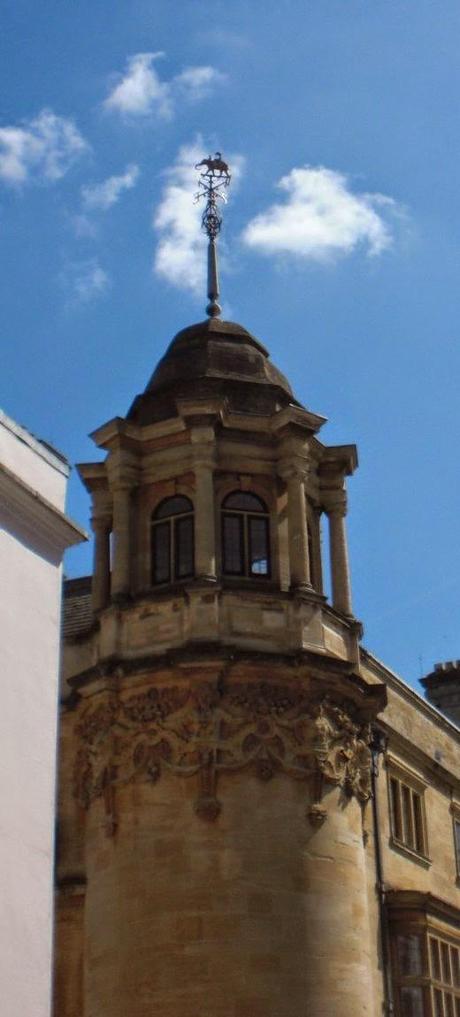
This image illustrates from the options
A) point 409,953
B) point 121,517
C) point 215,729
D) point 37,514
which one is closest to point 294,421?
point 121,517

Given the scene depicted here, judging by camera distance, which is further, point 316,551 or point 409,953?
point 316,551

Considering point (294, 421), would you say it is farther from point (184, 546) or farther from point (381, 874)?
point (381, 874)

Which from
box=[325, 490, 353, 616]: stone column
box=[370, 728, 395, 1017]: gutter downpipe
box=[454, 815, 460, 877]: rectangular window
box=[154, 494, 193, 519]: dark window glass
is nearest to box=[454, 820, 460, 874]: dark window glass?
box=[454, 815, 460, 877]: rectangular window

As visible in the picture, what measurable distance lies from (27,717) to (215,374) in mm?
13570

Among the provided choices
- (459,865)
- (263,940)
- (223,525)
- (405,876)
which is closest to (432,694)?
(459,865)

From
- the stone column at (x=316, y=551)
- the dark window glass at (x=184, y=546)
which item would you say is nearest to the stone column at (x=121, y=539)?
the dark window glass at (x=184, y=546)

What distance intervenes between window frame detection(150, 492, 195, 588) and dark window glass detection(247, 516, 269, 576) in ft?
3.24

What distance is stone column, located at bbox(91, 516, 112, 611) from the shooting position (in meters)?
28.2

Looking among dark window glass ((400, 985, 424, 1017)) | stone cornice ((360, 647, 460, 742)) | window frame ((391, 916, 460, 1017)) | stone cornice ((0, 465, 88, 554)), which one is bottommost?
dark window glass ((400, 985, 424, 1017))

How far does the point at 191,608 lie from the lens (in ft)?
84.8

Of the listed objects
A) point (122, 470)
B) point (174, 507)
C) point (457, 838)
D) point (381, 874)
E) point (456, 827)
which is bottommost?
point (381, 874)

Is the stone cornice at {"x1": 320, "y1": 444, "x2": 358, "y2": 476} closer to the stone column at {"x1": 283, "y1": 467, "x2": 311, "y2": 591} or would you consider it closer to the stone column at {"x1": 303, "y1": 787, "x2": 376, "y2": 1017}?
the stone column at {"x1": 283, "y1": 467, "x2": 311, "y2": 591}

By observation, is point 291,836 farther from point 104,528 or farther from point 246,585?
point 104,528

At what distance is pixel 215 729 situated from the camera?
25062 millimetres
